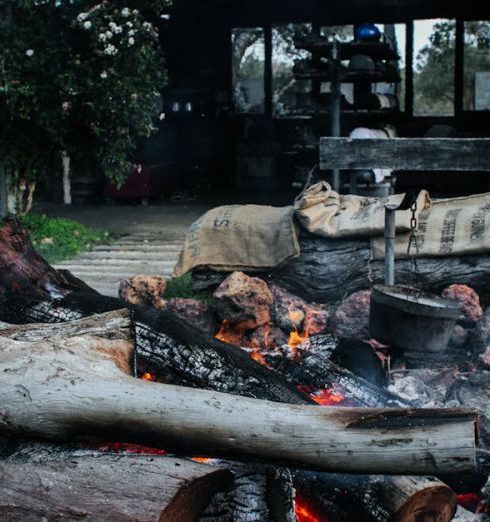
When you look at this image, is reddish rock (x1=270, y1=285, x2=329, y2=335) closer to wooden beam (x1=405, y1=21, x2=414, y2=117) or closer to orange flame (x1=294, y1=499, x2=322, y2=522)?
orange flame (x1=294, y1=499, x2=322, y2=522)

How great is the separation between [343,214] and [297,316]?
3.27 feet

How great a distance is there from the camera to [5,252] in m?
5.22

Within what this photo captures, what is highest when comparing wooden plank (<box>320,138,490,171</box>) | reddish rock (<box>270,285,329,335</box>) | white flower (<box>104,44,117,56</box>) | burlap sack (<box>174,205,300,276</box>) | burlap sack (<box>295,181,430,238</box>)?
white flower (<box>104,44,117,56</box>)

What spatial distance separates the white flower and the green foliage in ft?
11.3

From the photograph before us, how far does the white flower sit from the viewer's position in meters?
9.91

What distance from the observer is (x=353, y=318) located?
20.4 ft

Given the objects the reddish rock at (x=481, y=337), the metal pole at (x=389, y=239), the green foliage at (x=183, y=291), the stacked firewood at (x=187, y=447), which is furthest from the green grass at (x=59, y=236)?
the stacked firewood at (x=187, y=447)

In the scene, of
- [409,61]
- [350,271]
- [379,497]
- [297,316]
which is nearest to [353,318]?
[297,316]

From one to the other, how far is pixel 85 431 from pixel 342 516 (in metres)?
1.11

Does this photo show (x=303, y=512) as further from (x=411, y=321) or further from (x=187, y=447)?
(x=411, y=321)

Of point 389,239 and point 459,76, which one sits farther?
point 459,76

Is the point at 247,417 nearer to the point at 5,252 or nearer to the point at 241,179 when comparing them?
the point at 5,252

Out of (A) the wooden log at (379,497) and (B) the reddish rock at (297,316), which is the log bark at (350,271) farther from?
(A) the wooden log at (379,497)

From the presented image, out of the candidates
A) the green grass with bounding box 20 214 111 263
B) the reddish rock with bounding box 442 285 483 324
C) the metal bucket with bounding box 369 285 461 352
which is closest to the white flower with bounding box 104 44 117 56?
the green grass with bounding box 20 214 111 263
